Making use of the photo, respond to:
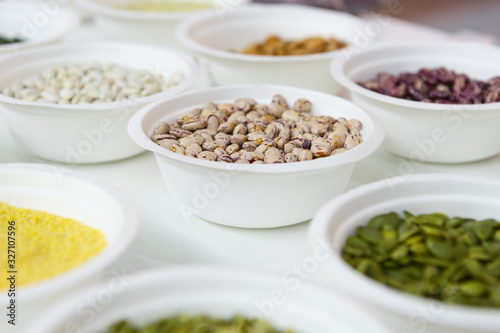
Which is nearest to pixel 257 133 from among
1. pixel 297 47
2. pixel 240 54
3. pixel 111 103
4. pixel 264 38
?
pixel 111 103

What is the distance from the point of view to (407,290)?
666 millimetres

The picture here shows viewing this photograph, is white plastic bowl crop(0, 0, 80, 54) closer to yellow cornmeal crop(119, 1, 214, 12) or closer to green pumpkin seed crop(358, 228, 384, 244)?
yellow cornmeal crop(119, 1, 214, 12)

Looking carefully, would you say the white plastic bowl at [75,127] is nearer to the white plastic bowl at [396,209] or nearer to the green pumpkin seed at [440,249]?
the white plastic bowl at [396,209]

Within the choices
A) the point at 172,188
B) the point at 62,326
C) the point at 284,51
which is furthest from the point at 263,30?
the point at 62,326

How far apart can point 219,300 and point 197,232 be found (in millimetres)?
312

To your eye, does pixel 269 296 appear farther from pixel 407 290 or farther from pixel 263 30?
pixel 263 30

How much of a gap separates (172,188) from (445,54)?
0.86 meters

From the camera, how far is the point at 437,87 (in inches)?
50.6

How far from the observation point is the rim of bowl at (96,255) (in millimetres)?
629

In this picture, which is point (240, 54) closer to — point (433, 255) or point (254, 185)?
point (254, 185)

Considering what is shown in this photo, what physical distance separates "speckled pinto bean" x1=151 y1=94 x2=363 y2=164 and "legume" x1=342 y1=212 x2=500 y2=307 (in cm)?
22

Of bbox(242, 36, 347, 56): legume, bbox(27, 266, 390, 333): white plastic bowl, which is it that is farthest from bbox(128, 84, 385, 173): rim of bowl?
bbox(242, 36, 347, 56): legume

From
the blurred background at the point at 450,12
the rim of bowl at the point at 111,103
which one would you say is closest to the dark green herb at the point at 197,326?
the rim of bowl at the point at 111,103

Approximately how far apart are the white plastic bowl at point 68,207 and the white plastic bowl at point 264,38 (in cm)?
62
